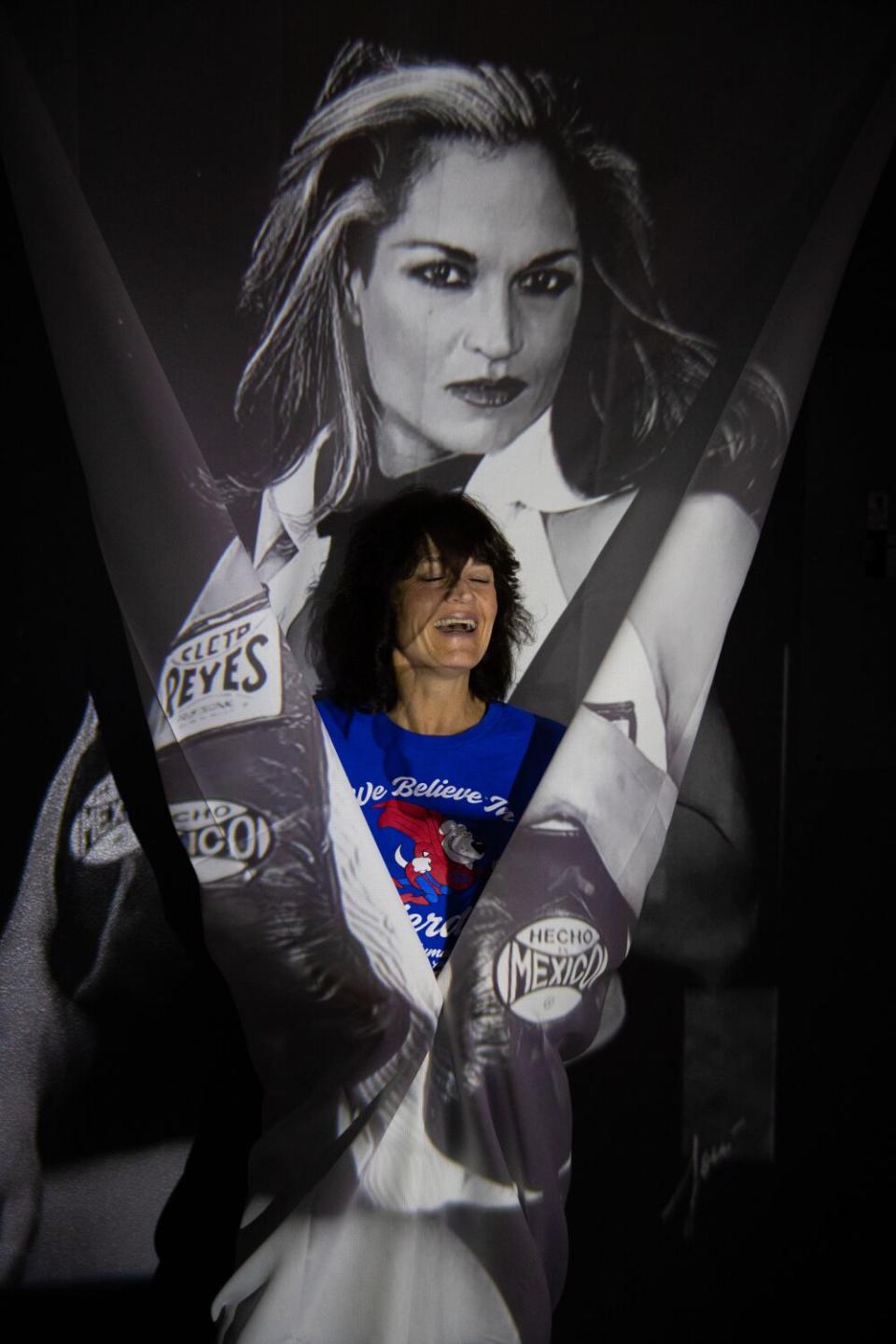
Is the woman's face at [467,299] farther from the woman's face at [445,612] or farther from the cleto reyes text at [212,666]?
the cleto reyes text at [212,666]

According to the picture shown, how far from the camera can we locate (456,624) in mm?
1497

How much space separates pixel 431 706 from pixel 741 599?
0.54 m

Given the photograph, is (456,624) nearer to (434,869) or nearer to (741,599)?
(434,869)

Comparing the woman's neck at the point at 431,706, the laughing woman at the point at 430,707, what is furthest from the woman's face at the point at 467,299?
the woman's neck at the point at 431,706

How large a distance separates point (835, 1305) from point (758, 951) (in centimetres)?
59

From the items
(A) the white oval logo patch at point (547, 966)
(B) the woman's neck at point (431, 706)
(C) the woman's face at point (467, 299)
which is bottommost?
(A) the white oval logo patch at point (547, 966)

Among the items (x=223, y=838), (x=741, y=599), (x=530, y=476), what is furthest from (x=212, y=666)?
(x=741, y=599)

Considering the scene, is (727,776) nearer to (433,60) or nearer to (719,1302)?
(719,1302)

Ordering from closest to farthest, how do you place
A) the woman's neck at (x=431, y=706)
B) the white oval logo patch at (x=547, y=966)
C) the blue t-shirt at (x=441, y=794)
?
the white oval logo patch at (x=547, y=966)
the blue t-shirt at (x=441, y=794)
the woman's neck at (x=431, y=706)

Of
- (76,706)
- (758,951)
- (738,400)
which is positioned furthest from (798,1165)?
(76,706)

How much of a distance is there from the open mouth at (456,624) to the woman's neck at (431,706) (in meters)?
0.08

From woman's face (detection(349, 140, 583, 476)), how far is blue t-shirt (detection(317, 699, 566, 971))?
0.36 m

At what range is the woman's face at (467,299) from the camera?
147 cm

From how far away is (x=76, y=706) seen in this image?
1606mm
